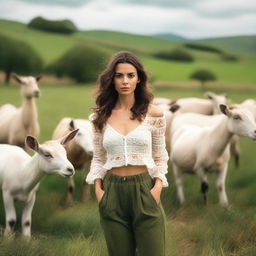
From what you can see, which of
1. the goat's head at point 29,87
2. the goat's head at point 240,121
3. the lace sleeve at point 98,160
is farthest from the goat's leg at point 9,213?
the goat's head at point 29,87

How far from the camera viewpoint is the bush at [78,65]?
12.3m

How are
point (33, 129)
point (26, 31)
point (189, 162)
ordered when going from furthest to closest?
point (26, 31), point (33, 129), point (189, 162)

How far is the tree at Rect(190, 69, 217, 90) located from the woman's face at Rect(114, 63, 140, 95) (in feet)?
33.2

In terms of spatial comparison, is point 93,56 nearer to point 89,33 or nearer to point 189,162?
point 89,33

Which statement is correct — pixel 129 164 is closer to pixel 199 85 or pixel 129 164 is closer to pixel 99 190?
pixel 99 190

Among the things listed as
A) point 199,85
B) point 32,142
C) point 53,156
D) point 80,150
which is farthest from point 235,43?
point 32,142

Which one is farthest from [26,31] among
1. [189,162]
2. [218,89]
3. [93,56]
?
[189,162]

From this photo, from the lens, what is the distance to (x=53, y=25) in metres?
12.6

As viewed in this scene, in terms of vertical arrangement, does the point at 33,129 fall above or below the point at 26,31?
below

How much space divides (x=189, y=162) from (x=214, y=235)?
231cm

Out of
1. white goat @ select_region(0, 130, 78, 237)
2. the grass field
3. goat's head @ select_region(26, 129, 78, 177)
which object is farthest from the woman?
white goat @ select_region(0, 130, 78, 237)

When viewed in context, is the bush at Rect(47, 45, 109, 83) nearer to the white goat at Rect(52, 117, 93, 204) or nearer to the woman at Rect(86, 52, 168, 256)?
the white goat at Rect(52, 117, 93, 204)

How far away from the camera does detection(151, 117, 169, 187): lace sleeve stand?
3.55 meters

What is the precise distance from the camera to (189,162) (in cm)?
826
